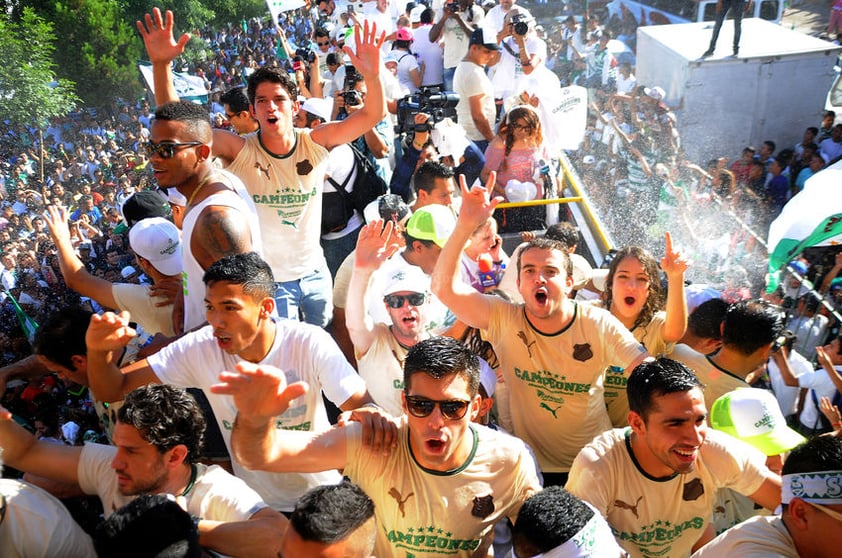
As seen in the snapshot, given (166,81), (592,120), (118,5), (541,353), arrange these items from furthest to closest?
1. (118,5)
2. (592,120)
3. (166,81)
4. (541,353)

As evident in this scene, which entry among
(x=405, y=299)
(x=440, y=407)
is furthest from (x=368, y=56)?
(x=440, y=407)

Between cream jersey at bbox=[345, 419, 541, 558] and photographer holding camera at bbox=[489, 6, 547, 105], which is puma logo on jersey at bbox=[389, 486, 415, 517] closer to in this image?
cream jersey at bbox=[345, 419, 541, 558]

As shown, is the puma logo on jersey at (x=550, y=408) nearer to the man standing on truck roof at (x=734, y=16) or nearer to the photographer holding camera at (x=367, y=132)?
the photographer holding camera at (x=367, y=132)

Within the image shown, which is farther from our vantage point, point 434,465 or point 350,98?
point 350,98

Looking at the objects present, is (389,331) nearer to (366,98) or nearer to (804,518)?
(366,98)

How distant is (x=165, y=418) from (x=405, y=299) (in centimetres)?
133

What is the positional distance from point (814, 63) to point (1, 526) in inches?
486

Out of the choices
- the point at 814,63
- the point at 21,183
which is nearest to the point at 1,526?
the point at 814,63

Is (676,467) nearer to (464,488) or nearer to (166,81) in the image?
(464,488)

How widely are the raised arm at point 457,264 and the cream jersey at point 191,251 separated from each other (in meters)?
0.81

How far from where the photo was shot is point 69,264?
11.9 ft

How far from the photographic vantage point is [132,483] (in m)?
2.50

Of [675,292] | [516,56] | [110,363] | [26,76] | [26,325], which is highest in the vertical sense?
[516,56]

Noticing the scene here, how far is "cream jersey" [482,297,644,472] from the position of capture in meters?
3.25
